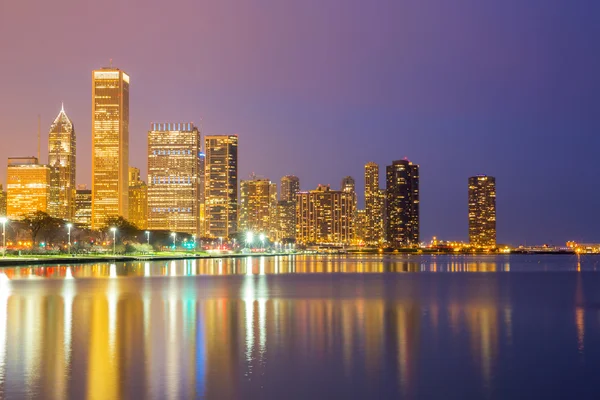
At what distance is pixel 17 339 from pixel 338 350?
33.8ft

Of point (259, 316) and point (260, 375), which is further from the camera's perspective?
point (259, 316)

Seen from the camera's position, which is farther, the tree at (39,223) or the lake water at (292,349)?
the tree at (39,223)

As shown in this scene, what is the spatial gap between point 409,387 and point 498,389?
2035 mm

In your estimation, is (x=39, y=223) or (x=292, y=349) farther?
(x=39, y=223)

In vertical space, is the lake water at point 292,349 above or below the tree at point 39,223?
below

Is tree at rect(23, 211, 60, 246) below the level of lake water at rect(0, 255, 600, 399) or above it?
above

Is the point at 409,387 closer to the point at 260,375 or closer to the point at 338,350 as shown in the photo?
the point at 260,375

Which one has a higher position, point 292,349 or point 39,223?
point 39,223

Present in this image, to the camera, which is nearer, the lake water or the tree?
the lake water

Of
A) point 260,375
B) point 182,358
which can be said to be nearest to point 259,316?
point 182,358

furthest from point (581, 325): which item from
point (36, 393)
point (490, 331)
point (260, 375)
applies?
point (36, 393)

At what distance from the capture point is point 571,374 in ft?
65.6

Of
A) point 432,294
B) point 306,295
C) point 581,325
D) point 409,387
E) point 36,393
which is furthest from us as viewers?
point 432,294

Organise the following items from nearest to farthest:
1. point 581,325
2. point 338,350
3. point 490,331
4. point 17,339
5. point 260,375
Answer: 1. point 260,375
2. point 338,350
3. point 17,339
4. point 490,331
5. point 581,325
